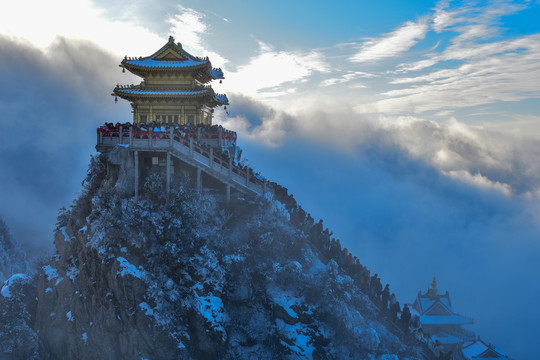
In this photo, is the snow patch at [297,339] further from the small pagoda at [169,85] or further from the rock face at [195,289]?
the small pagoda at [169,85]

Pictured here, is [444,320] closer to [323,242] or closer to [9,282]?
[323,242]

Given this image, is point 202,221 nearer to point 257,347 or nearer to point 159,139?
point 159,139

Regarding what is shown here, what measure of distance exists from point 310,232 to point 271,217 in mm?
4189

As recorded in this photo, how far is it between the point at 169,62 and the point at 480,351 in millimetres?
61321

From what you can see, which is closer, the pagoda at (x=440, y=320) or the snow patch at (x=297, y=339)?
the snow patch at (x=297, y=339)

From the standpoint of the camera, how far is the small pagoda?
37.1 metres

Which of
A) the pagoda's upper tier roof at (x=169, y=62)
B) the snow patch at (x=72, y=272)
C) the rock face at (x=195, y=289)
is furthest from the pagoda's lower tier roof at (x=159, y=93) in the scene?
the snow patch at (x=72, y=272)

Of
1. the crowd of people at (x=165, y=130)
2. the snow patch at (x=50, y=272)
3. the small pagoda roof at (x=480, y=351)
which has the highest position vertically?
the crowd of people at (x=165, y=130)

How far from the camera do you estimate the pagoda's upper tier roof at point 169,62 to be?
37.0 m

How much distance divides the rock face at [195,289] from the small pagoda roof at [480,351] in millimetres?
40661

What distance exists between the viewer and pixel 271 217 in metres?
29.5

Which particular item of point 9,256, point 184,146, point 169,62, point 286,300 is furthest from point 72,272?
point 9,256

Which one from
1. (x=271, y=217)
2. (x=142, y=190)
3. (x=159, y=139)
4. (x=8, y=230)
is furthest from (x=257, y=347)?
(x=8, y=230)

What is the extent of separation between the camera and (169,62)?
Result: 125 feet
